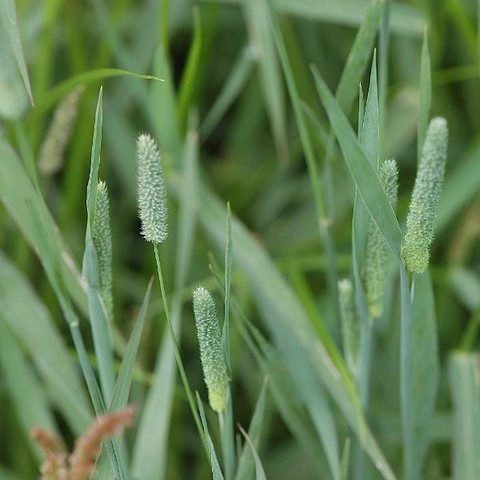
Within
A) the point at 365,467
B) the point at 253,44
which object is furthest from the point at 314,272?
the point at 365,467

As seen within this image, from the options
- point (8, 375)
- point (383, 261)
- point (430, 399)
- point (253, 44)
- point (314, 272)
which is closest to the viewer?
point (383, 261)

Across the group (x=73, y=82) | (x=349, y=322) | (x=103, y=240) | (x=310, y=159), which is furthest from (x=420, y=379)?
(x=73, y=82)

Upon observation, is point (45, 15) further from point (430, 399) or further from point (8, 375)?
point (430, 399)

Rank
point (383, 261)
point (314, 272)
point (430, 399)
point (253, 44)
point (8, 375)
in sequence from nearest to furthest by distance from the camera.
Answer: point (383, 261) < point (430, 399) < point (8, 375) < point (253, 44) < point (314, 272)

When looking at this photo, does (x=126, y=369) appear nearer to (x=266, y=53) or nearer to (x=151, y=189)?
(x=151, y=189)

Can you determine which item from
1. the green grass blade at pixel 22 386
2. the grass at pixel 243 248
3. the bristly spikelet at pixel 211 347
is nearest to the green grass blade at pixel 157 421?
the grass at pixel 243 248

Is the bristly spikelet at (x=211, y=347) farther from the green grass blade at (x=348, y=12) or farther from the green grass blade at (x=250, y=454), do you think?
Result: the green grass blade at (x=348, y=12)

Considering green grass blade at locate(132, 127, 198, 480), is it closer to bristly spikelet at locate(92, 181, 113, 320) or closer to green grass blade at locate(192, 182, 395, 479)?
green grass blade at locate(192, 182, 395, 479)
